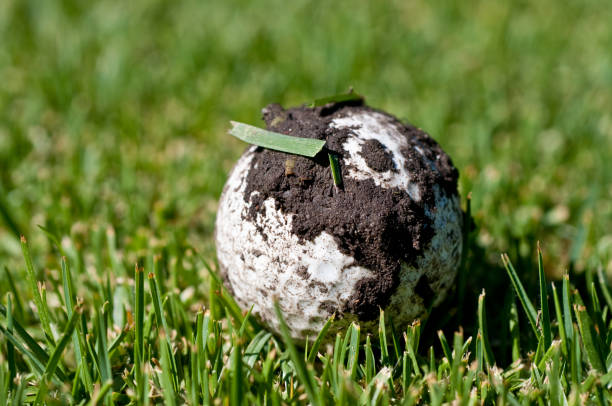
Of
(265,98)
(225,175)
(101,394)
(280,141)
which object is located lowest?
(101,394)

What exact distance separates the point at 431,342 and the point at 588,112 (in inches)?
100

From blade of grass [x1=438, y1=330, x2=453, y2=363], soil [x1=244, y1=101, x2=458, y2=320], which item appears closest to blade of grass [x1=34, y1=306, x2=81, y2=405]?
soil [x1=244, y1=101, x2=458, y2=320]

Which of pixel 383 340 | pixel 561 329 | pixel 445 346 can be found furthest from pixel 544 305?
pixel 383 340

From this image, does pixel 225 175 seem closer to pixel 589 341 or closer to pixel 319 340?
pixel 319 340

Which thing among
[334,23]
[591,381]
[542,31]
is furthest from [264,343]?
[542,31]

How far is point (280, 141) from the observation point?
81.4 inches

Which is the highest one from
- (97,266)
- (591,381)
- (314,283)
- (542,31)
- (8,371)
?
(542,31)

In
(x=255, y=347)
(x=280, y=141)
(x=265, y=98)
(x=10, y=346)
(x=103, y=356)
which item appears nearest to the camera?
(x=103, y=356)

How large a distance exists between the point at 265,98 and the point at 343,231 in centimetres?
248

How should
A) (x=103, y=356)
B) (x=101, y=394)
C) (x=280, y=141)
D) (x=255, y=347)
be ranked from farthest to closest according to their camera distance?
(x=255, y=347), (x=280, y=141), (x=103, y=356), (x=101, y=394)

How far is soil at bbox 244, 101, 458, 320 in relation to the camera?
191 cm

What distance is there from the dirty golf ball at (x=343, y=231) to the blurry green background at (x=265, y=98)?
0.81 meters

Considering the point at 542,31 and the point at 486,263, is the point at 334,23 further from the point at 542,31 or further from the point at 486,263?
the point at 486,263

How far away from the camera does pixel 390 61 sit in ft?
15.6
